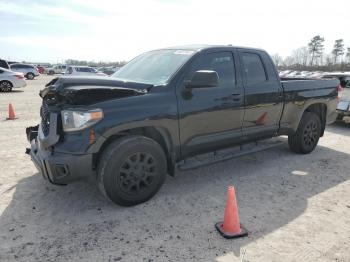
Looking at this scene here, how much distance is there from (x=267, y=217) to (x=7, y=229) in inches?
111

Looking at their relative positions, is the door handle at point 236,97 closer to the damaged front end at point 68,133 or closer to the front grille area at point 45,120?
the damaged front end at point 68,133

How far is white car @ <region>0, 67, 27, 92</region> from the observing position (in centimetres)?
1862

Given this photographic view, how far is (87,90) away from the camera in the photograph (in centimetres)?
362

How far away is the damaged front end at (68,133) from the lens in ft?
11.8

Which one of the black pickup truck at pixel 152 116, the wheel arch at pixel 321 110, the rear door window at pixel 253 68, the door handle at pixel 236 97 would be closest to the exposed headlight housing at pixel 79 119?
the black pickup truck at pixel 152 116

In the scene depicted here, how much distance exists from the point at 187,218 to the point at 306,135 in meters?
3.56

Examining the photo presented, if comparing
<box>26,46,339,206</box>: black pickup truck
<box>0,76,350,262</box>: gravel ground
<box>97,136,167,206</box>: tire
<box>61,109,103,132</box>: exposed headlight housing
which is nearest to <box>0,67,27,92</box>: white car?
<box>0,76,350,262</box>: gravel ground

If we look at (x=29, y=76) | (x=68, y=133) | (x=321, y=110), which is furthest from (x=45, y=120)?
(x=29, y=76)

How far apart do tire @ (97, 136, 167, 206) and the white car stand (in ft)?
57.1

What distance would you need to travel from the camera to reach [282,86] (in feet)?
18.5

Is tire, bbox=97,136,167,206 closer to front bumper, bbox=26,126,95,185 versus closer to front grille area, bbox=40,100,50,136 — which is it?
front bumper, bbox=26,126,95,185

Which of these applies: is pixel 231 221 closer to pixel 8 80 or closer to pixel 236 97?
pixel 236 97

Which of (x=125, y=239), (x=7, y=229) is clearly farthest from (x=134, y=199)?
(x=7, y=229)

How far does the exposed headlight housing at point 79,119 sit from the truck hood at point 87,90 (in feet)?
0.40
